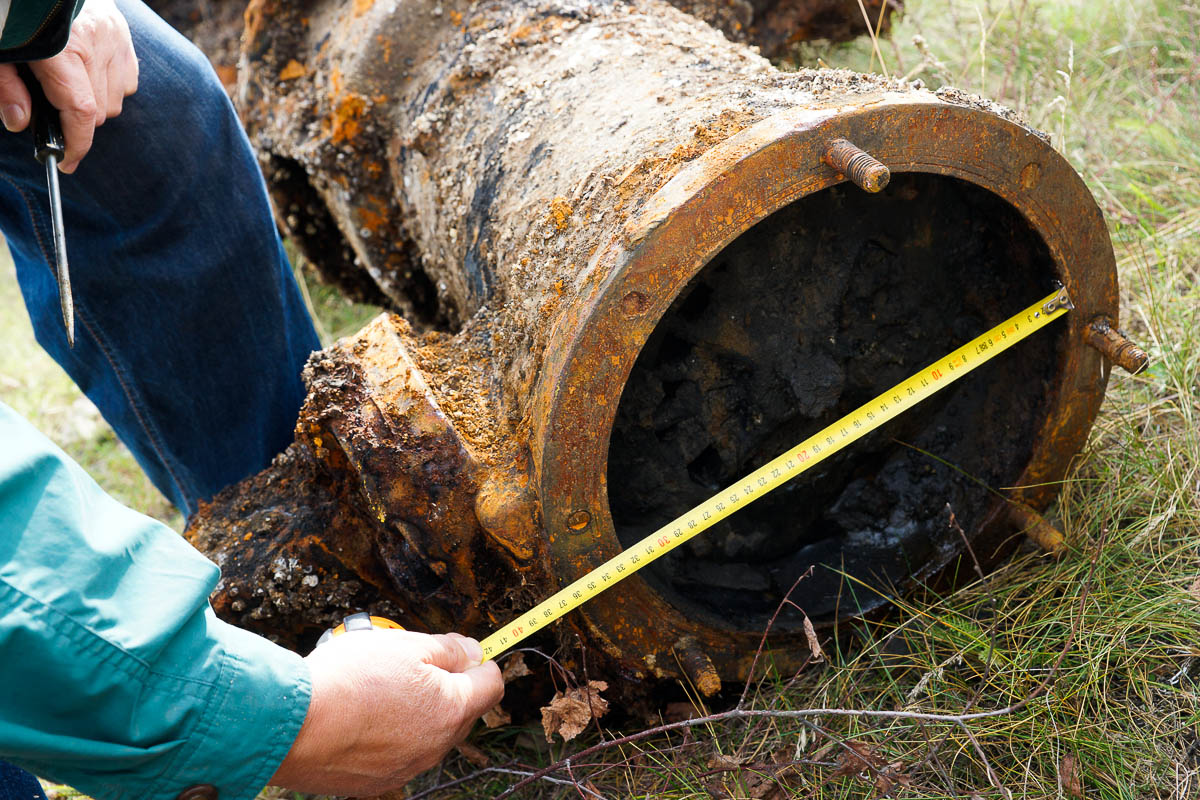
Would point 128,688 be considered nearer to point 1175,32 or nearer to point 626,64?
point 626,64

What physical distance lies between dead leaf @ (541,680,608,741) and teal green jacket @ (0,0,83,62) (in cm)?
122

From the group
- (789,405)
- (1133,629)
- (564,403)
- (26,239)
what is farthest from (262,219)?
(1133,629)

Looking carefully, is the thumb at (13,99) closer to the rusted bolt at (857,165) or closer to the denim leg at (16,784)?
the denim leg at (16,784)

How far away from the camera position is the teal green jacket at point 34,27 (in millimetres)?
1248

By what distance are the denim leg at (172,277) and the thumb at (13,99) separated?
0.19 m

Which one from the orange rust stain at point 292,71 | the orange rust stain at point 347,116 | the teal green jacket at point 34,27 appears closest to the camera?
the teal green jacket at point 34,27

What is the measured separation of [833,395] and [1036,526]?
475 mm

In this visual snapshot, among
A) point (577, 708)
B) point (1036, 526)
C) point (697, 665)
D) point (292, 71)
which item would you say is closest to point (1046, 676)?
point (1036, 526)

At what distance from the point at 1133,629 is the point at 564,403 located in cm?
110

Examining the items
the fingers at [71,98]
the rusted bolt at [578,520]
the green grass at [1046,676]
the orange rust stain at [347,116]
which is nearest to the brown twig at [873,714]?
the green grass at [1046,676]

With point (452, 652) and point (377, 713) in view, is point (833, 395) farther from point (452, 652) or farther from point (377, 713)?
point (377, 713)

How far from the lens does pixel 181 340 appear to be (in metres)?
1.94

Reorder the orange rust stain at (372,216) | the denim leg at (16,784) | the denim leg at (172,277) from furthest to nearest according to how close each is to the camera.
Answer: the orange rust stain at (372,216) < the denim leg at (172,277) < the denim leg at (16,784)

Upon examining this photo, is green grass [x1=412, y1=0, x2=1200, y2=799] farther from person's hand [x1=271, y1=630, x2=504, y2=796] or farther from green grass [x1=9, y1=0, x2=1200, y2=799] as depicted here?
person's hand [x1=271, y1=630, x2=504, y2=796]
